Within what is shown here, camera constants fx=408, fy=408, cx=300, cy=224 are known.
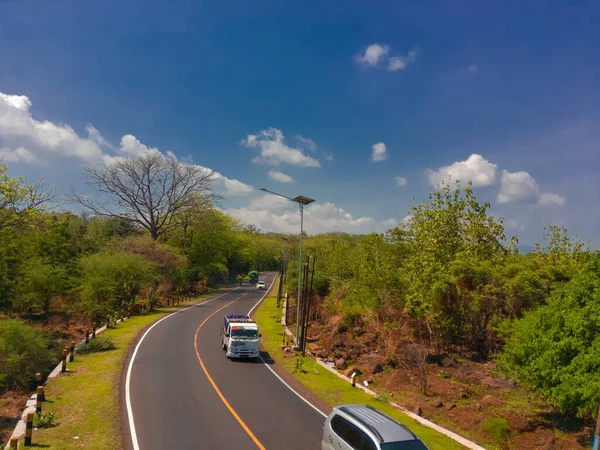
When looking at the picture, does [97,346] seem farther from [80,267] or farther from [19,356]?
[80,267]

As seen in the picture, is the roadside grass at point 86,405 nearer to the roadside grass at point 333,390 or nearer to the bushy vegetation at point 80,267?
the bushy vegetation at point 80,267

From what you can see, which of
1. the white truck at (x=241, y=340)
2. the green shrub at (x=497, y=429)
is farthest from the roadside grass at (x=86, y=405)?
the green shrub at (x=497, y=429)

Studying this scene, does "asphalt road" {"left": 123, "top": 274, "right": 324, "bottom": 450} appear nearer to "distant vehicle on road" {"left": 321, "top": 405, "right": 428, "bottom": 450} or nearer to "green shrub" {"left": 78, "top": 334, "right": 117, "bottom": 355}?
"green shrub" {"left": 78, "top": 334, "right": 117, "bottom": 355}

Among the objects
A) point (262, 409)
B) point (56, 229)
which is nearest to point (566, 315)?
point (262, 409)

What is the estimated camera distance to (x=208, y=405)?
51.5 ft

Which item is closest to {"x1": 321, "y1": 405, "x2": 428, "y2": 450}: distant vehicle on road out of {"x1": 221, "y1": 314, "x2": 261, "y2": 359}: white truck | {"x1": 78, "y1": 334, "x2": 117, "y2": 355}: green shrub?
{"x1": 221, "y1": 314, "x2": 261, "y2": 359}: white truck

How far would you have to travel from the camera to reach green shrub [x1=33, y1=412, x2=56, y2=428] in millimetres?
12613

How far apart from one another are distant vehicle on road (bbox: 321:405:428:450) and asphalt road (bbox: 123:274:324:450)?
2370mm

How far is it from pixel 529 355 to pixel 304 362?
13.1 meters

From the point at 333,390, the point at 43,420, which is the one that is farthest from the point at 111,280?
the point at 43,420

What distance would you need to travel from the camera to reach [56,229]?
4262 centimetres

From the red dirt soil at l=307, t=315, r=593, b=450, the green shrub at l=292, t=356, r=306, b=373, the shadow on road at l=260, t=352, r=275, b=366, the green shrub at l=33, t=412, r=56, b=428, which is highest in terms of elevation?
the green shrub at l=33, t=412, r=56, b=428

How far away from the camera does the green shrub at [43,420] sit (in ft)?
41.4

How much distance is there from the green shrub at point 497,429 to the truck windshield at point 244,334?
13.3 meters
